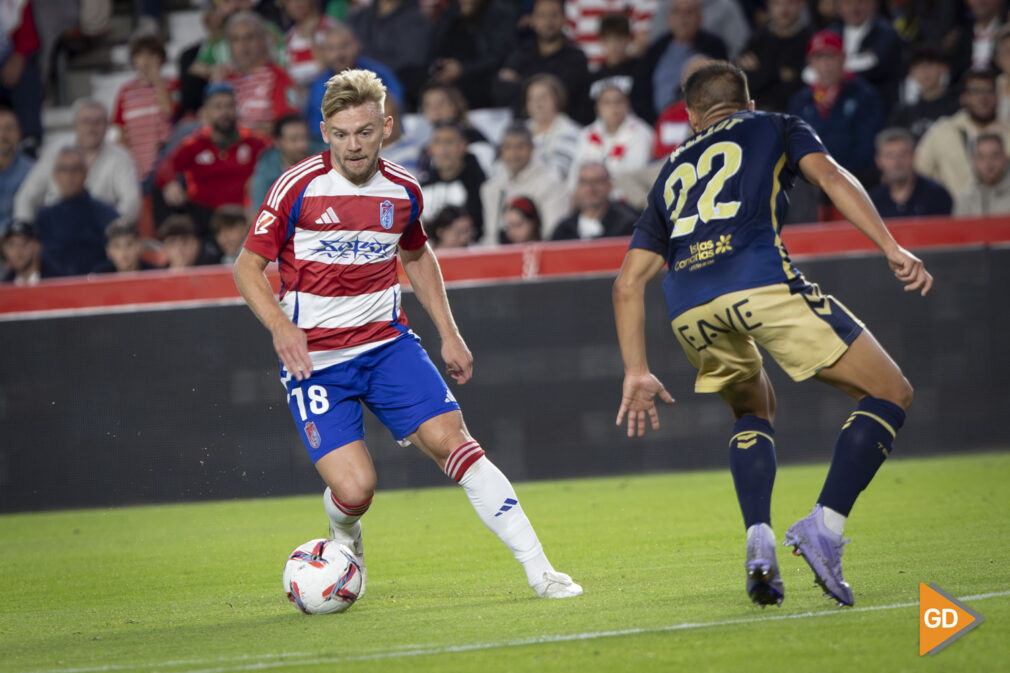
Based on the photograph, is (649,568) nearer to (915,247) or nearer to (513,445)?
(513,445)

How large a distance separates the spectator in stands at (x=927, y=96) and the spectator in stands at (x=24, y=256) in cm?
857

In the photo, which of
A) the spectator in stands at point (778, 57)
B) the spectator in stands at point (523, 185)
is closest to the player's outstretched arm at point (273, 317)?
the spectator in stands at point (523, 185)

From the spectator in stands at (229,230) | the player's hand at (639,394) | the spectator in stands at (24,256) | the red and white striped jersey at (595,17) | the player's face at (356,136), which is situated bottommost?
the spectator in stands at (24,256)

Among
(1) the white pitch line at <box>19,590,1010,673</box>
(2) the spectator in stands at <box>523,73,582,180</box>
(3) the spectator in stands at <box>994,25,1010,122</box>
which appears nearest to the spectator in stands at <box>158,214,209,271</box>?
(2) the spectator in stands at <box>523,73,582,180</box>

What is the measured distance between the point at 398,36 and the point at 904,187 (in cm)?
636

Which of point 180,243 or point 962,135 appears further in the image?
point 180,243

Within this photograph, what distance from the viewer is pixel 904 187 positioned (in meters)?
11.5

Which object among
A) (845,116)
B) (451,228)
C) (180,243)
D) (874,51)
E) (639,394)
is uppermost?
(874,51)

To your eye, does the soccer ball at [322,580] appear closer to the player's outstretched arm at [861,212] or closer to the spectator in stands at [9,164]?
the player's outstretched arm at [861,212]

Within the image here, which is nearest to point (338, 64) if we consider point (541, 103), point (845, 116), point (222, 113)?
point (222, 113)

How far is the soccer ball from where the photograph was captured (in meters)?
5.66

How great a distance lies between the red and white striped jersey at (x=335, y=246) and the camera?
567 cm

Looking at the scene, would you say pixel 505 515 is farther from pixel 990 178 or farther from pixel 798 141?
pixel 990 178

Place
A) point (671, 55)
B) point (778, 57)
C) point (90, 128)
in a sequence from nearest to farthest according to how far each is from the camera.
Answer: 1. point (778, 57)
2. point (671, 55)
3. point (90, 128)
